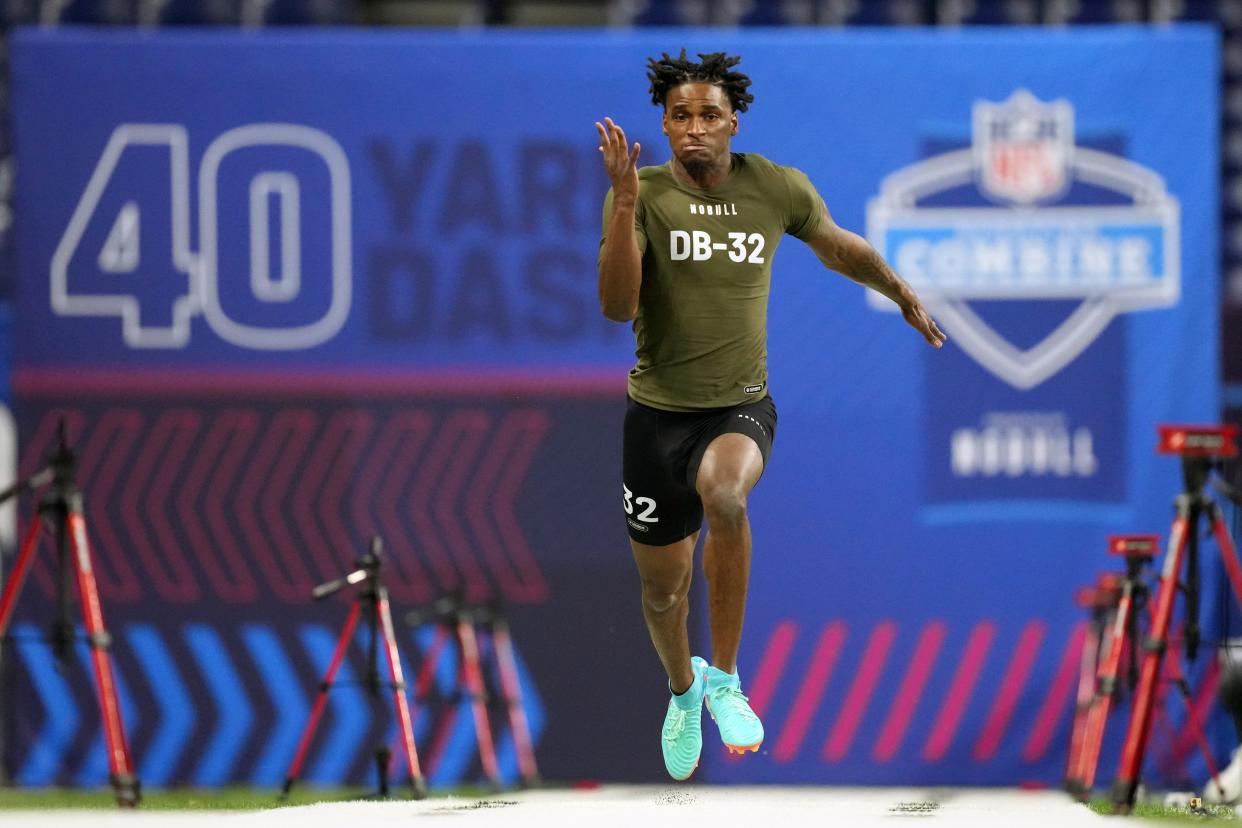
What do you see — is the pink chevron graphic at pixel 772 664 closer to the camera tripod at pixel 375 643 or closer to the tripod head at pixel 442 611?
the tripod head at pixel 442 611

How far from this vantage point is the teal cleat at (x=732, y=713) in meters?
5.54

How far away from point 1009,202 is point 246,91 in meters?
4.06

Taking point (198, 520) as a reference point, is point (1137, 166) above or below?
above

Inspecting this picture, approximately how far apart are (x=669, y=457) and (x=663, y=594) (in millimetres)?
503

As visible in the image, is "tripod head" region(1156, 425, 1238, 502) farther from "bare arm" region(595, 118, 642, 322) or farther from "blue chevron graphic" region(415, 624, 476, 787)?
"blue chevron graphic" region(415, 624, 476, 787)

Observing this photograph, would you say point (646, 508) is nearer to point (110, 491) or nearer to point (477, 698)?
point (477, 698)

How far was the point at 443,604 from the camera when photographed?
9.30 m

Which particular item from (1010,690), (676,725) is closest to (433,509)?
(1010,690)

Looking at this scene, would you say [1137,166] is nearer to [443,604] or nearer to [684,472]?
[443,604]

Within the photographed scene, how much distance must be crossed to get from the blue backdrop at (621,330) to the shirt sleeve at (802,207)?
12.6ft

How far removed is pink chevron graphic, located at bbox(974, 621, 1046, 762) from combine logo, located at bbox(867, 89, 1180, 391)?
1.31 meters

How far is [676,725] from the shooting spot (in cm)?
619

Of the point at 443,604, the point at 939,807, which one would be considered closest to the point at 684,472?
the point at 939,807

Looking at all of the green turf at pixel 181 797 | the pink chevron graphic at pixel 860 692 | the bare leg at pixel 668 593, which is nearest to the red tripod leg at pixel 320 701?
the green turf at pixel 181 797
